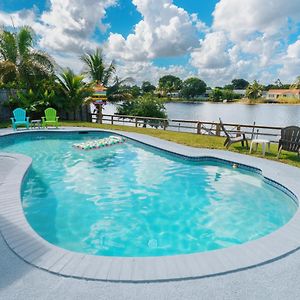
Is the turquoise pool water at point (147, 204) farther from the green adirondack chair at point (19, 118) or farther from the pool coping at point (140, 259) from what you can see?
the green adirondack chair at point (19, 118)

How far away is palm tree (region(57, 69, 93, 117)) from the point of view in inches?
594

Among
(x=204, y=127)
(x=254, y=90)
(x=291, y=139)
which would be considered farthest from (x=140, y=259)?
(x=254, y=90)

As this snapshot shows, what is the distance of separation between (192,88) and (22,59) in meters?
71.9

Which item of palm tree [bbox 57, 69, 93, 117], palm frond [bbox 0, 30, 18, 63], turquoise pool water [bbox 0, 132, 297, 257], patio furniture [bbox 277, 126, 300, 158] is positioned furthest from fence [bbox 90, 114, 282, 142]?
palm frond [bbox 0, 30, 18, 63]

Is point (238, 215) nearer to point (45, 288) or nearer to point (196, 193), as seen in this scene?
point (196, 193)

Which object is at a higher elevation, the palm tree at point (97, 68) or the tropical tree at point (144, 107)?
the palm tree at point (97, 68)

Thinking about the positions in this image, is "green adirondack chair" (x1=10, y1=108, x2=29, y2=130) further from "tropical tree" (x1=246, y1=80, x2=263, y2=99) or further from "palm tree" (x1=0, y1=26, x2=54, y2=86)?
"tropical tree" (x1=246, y1=80, x2=263, y2=99)

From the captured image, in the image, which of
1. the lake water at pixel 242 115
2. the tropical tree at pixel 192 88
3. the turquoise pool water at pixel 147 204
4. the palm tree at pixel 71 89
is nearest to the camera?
the turquoise pool water at pixel 147 204

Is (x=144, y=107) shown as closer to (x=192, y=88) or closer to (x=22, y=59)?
(x=22, y=59)

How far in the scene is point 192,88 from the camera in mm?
81688

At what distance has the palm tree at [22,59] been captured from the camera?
1442 cm

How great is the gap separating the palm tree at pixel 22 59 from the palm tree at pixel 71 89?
3.40 ft

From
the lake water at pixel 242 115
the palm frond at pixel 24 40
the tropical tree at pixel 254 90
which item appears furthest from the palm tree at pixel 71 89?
the tropical tree at pixel 254 90

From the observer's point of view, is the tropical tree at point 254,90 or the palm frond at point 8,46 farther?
the tropical tree at point 254,90
